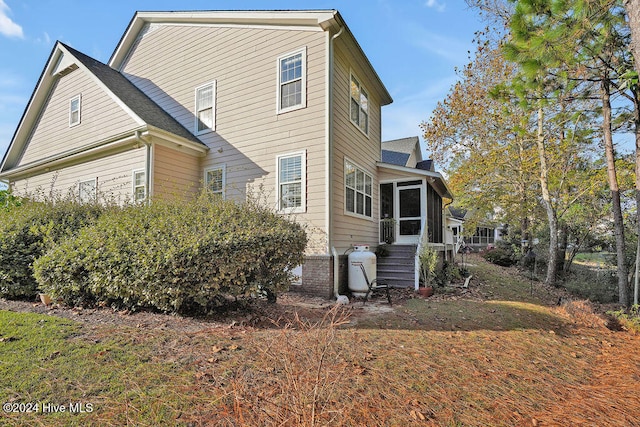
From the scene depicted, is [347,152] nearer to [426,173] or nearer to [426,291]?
[426,173]

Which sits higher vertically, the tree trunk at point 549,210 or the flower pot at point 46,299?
the tree trunk at point 549,210

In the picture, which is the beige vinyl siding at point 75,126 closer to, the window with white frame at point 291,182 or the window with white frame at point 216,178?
the window with white frame at point 216,178

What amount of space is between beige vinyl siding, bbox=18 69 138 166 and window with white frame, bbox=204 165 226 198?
96.0 inches

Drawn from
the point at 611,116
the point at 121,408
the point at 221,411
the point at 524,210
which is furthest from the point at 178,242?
the point at 524,210

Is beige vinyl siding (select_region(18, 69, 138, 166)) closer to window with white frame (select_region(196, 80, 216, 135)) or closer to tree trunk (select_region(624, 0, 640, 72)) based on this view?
window with white frame (select_region(196, 80, 216, 135))

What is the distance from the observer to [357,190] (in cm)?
992

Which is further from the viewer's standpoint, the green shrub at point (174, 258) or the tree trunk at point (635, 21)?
the green shrub at point (174, 258)

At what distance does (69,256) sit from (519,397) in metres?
6.25

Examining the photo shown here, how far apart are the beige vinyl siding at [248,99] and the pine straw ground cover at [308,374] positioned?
171 inches

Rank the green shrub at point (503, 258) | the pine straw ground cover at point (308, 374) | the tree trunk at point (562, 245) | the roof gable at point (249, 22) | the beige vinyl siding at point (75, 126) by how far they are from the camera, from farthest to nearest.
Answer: the green shrub at point (503, 258), the tree trunk at point (562, 245), the beige vinyl siding at point (75, 126), the roof gable at point (249, 22), the pine straw ground cover at point (308, 374)

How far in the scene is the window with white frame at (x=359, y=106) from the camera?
1011 cm

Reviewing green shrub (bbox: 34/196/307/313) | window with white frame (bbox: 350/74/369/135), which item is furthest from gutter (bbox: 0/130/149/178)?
window with white frame (bbox: 350/74/369/135)

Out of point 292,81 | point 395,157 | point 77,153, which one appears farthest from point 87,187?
point 395,157

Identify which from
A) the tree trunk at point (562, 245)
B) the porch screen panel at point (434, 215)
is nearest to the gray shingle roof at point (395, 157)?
the porch screen panel at point (434, 215)
